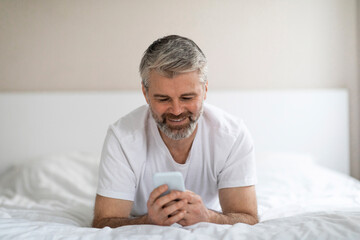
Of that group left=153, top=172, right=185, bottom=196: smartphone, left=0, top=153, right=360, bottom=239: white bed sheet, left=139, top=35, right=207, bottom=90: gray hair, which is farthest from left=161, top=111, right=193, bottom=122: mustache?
left=0, top=153, right=360, bottom=239: white bed sheet

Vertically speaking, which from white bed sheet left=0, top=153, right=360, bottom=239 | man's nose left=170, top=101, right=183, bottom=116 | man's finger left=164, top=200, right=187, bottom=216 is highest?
man's nose left=170, top=101, right=183, bottom=116

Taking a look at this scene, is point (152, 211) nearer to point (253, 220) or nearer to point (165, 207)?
point (165, 207)

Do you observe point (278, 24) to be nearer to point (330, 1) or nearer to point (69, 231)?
point (330, 1)

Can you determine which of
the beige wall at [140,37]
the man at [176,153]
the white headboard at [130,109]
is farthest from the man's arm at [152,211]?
the beige wall at [140,37]

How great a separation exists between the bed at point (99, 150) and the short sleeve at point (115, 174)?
0.62 feet

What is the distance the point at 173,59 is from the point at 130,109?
1.46 meters

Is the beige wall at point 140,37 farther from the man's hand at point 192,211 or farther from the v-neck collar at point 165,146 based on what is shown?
the man's hand at point 192,211

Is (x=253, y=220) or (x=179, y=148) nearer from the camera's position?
(x=253, y=220)

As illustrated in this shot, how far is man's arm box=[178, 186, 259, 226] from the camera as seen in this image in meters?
1.09

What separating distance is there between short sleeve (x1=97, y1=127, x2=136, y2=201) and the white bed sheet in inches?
5.5

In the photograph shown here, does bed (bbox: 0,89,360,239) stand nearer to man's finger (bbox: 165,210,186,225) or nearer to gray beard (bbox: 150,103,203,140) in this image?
man's finger (bbox: 165,210,186,225)

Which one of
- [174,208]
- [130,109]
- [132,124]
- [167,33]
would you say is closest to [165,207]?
[174,208]

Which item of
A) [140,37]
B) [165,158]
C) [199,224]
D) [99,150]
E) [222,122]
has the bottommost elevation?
[99,150]

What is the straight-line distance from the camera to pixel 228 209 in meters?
1.26
